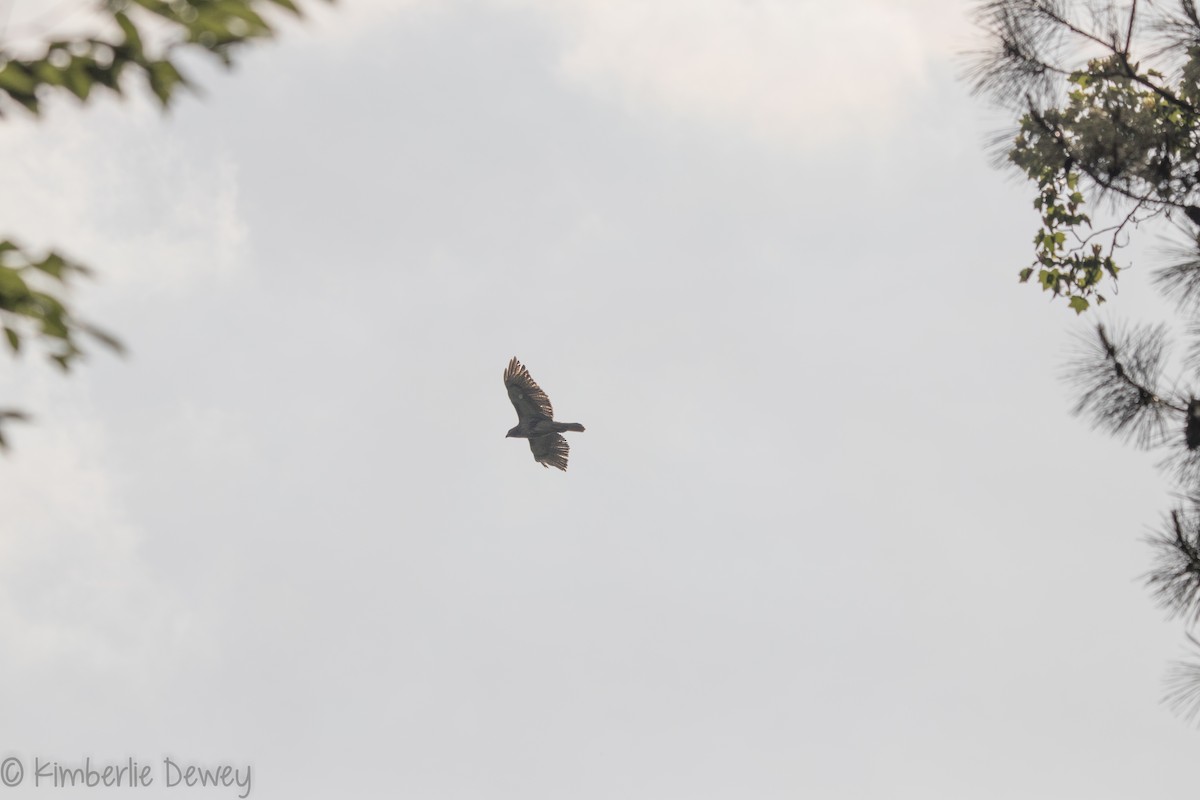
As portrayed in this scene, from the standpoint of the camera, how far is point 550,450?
883 inches

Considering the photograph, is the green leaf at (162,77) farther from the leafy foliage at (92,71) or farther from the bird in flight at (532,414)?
the bird in flight at (532,414)

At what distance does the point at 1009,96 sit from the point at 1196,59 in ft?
6.09

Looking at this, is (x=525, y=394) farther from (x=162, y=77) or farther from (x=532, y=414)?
(x=162, y=77)

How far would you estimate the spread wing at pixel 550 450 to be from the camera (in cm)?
2223

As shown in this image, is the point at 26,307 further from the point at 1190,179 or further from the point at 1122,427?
the point at 1190,179

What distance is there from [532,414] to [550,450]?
1145mm

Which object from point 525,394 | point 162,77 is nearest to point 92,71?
point 162,77

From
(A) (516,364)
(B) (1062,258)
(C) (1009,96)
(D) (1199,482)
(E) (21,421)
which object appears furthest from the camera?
(A) (516,364)

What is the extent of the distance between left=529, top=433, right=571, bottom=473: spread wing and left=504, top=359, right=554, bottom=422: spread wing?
730 millimetres

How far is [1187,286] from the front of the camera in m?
10.2

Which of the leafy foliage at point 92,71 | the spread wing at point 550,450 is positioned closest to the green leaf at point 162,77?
the leafy foliage at point 92,71

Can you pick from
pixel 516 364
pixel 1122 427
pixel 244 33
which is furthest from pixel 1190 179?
pixel 516 364

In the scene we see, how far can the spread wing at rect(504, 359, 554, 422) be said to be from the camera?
2122 centimetres

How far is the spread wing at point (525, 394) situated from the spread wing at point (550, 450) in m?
0.73
